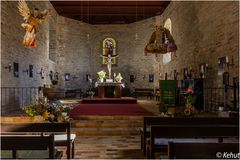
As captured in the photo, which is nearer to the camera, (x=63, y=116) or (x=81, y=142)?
(x=63, y=116)

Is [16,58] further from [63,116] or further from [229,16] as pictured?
[229,16]

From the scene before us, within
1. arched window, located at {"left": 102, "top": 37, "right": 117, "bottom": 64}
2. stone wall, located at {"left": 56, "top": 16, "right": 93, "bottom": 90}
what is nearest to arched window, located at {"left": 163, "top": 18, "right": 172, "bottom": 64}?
arched window, located at {"left": 102, "top": 37, "right": 117, "bottom": 64}

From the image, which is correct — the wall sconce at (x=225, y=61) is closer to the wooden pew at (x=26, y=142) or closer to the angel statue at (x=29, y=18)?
the angel statue at (x=29, y=18)

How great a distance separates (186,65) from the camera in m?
13.5

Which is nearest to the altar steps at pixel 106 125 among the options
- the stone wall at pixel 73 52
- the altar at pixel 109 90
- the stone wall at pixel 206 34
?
the stone wall at pixel 206 34

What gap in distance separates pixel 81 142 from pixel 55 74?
12151 millimetres

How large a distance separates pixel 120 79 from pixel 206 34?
543 centimetres

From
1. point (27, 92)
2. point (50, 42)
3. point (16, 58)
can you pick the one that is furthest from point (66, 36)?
point (16, 58)

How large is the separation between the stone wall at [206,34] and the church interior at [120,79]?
1.4 inches

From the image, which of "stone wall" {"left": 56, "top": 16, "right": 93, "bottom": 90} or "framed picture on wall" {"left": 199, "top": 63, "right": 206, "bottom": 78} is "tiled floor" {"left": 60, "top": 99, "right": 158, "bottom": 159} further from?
"stone wall" {"left": 56, "top": 16, "right": 93, "bottom": 90}

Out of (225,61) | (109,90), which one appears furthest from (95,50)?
(225,61)

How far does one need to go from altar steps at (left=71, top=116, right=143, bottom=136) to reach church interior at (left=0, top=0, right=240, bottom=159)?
26mm

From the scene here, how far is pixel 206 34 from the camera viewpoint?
425 inches

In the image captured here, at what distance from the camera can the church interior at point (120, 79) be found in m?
4.01
